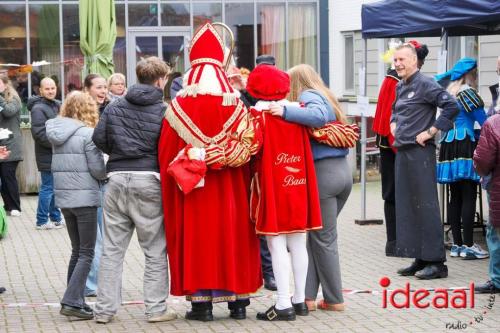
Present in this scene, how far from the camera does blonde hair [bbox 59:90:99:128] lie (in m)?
8.16

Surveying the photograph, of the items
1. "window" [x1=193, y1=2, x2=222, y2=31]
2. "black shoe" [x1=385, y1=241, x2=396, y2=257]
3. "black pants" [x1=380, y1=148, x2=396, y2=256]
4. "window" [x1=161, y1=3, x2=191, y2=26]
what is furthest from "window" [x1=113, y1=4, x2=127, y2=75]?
"black shoe" [x1=385, y1=241, x2=396, y2=257]

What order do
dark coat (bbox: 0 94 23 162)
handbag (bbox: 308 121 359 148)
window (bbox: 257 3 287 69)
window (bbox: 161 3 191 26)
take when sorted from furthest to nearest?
1. window (bbox: 257 3 287 69)
2. window (bbox: 161 3 191 26)
3. dark coat (bbox: 0 94 23 162)
4. handbag (bbox: 308 121 359 148)

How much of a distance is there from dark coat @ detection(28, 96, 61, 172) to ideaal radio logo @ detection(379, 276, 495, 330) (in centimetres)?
543

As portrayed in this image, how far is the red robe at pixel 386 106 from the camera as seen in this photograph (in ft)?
35.4

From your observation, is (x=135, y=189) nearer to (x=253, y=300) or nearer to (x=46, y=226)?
(x=253, y=300)

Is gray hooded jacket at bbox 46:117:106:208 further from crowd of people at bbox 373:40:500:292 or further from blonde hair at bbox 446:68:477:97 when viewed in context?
blonde hair at bbox 446:68:477:97

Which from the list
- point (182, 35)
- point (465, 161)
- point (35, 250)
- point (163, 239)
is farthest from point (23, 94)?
point (163, 239)

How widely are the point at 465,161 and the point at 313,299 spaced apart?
3.13 metres

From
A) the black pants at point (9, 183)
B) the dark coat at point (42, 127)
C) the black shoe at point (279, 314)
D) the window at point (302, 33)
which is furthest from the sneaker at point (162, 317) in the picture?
the window at point (302, 33)

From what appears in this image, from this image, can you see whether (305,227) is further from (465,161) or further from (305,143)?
(465,161)

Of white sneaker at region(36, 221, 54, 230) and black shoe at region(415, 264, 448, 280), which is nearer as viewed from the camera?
black shoe at region(415, 264, 448, 280)

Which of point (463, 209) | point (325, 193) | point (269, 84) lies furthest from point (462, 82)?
point (269, 84)

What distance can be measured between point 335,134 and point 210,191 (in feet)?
3.38

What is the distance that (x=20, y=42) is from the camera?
24469mm
